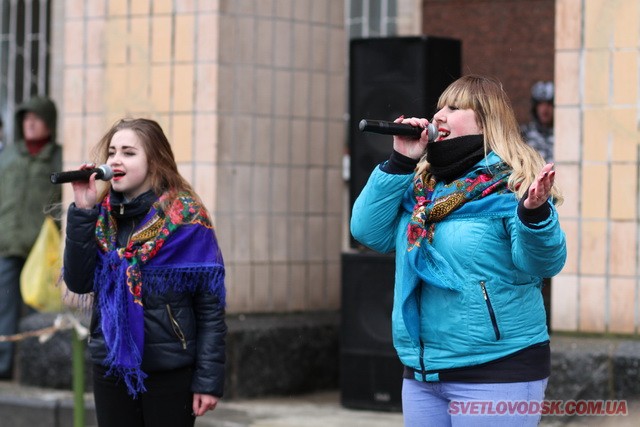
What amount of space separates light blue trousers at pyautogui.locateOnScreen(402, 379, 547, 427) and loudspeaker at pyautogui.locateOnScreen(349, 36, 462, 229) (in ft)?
10.9

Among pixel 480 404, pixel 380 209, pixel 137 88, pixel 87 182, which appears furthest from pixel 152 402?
pixel 137 88

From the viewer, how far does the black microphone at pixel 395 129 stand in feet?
13.4

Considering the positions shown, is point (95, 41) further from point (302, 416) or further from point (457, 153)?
point (457, 153)

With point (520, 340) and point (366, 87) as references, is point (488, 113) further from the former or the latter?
point (366, 87)

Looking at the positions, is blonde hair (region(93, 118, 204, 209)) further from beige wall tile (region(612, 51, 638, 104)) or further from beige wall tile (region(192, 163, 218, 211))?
beige wall tile (region(192, 163, 218, 211))

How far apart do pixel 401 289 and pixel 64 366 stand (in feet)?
16.0

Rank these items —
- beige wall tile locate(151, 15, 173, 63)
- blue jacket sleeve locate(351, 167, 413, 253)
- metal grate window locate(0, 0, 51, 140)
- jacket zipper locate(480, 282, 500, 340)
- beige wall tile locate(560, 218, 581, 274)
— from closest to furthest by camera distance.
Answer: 1. jacket zipper locate(480, 282, 500, 340)
2. blue jacket sleeve locate(351, 167, 413, 253)
3. beige wall tile locate(560, 218, 581, 274)
4. beige wall tile locate(151, 15, 173, 63)
5. metal grate window locate(0, 0, 51, 140)

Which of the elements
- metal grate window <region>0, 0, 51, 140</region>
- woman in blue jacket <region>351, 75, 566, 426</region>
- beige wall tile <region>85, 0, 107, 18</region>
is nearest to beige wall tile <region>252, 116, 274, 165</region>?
beige wall tile <region>85, 0, 107, 18</region>

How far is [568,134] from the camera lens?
23.6ft

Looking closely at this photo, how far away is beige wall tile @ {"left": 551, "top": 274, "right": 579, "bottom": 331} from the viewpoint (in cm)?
716

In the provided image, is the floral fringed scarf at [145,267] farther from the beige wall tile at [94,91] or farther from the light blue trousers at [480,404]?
the beige wall tile at [94,91]

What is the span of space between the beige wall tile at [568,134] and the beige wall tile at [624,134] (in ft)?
0.62

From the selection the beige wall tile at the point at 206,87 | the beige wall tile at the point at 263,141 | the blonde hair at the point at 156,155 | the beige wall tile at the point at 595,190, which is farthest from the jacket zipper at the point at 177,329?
the beige wall tile at the point at 263,141

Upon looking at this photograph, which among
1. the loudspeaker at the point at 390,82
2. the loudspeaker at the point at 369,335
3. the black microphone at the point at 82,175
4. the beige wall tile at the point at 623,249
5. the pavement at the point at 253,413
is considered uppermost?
the loudspeaker at the point at 390,82
